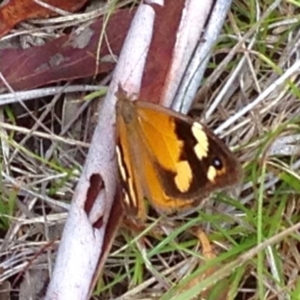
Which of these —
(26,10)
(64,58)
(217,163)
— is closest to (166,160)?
(217,163)

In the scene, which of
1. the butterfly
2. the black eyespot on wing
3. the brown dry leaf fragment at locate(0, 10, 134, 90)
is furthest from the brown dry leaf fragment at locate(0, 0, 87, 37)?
the black eyespot on wing

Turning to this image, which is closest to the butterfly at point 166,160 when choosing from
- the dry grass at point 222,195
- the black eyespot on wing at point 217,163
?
the black eyespot on wing at point 217,163

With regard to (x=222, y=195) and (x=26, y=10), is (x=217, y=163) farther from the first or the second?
(x=26, y=10)

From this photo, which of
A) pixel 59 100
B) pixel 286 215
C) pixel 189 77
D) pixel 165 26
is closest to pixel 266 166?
pixel 286 215

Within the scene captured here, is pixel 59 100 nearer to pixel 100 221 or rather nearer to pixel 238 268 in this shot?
pixel 100 221

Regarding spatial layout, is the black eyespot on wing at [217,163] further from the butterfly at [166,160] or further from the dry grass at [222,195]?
the dry grass at [222,195]

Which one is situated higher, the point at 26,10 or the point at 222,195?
the point at 26,10
